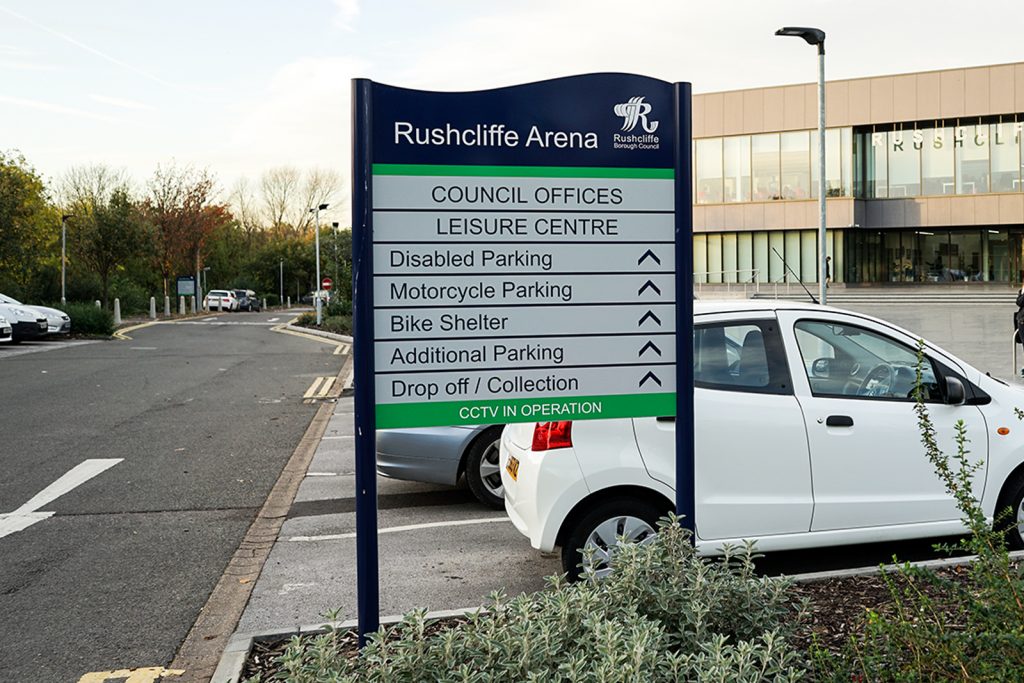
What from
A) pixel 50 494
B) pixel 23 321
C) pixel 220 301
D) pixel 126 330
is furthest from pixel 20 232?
pixel 220 301

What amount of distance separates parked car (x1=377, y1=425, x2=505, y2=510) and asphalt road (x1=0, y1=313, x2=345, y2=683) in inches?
51.4

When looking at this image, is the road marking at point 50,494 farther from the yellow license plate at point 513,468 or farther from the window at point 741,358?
the window at point 741,358

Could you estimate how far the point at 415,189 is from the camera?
14.0 feet

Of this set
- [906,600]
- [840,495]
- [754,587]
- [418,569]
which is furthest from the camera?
[418,569]

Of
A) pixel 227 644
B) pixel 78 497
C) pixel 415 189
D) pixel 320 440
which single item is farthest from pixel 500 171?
pixel 320 440

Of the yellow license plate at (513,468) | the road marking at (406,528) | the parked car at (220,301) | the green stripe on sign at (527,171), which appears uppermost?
the parked car at (220,301)

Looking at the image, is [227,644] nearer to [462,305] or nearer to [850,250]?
[462,305]

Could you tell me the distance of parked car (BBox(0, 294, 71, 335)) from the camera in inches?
1242

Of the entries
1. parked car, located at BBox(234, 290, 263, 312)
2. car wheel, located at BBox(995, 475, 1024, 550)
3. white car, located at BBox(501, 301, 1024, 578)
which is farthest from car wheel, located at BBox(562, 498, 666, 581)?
parked car, located at BBox(234, 290, 263, 312)

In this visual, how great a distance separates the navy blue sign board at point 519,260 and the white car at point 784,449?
101cm

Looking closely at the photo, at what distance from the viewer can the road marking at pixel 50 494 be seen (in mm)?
8156

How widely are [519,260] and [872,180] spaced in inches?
2166

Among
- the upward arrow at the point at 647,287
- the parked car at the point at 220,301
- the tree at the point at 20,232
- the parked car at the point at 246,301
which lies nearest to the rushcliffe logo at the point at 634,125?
the upward arrow at the point at 647,287

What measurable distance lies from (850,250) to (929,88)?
9153 mm
